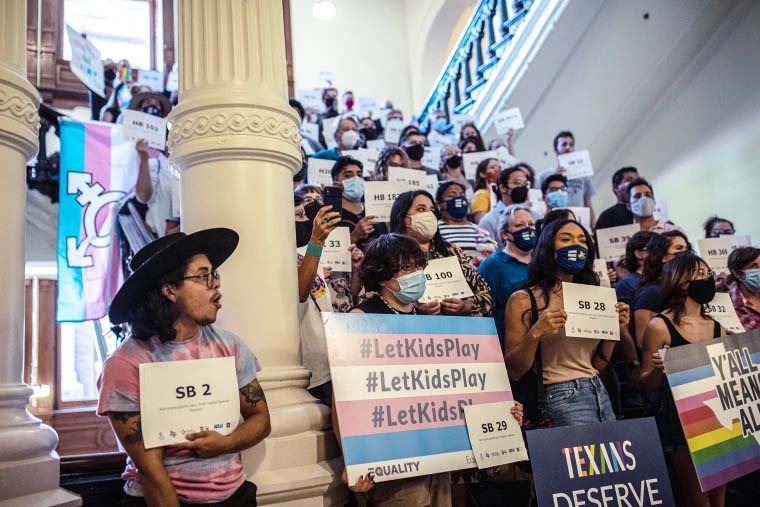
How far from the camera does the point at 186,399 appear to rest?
6.57ft

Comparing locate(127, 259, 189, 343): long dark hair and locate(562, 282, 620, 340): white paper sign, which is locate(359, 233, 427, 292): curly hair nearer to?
locate(562, 282, 620, 340): white paper sign

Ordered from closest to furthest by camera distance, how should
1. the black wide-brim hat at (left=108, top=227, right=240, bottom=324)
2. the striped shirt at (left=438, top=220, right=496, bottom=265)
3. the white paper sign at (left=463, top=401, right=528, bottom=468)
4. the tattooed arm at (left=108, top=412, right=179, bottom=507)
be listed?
the tattooed arm at (left=108, top=412, right=179, bottom=507) < the black wide-brim hat at (left=108, top=227, right=240, bottom=324) < the white paper sign at (left=463, top=401, right=528, bottom=468) < the striped shirt at (left=438, top=220, right=496, bottom=265)

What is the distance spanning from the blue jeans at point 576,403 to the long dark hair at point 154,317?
1.56m

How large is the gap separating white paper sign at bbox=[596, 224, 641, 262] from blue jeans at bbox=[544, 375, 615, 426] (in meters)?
2.07

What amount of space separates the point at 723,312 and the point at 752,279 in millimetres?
645

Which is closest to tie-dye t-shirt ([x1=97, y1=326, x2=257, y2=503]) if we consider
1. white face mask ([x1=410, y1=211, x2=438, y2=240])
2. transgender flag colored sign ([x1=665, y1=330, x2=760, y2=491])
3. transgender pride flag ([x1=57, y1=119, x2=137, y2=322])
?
white face mask ([x1=410, y1=211, x2=438, y2=240])

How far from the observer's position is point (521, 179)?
16.5 ft

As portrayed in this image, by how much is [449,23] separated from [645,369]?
954cm

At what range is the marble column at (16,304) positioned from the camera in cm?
239

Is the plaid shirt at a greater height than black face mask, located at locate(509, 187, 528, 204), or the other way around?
black face mask, located at locate(509, 187, 528, 204)

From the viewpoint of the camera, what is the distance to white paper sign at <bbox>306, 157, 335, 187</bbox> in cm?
470

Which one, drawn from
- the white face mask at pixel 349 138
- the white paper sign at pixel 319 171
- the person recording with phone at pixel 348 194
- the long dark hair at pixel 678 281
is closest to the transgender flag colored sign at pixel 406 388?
the long dark hair at pixel 678 281

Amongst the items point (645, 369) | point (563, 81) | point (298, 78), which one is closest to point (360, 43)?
point (298, 78)

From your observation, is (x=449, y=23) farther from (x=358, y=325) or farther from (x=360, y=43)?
(x=358, y=325)
